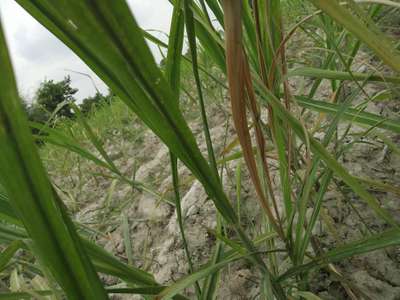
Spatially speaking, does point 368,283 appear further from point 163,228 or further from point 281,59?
point 163,228

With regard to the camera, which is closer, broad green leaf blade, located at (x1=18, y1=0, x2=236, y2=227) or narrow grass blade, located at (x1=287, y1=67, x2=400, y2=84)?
broad green leaf blade, located at (x1=18, y1=0, x2=236, y2=227)

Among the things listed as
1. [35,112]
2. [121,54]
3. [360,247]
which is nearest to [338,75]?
[360,247]

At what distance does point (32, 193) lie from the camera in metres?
0.24

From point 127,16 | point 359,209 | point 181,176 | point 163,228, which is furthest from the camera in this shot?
point 181,176

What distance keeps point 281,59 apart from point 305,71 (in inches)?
1.7

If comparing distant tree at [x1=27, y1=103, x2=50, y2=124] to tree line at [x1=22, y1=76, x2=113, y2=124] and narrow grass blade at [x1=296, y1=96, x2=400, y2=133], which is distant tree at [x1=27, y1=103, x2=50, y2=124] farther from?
narrow grass blade at [x1=296, y1=96, x2=400, y2=133]

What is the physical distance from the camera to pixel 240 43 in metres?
0.28

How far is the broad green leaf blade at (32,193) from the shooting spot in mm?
214

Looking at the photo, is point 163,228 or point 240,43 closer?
point 240,43

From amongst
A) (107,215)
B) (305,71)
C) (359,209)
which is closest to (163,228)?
(107,215)

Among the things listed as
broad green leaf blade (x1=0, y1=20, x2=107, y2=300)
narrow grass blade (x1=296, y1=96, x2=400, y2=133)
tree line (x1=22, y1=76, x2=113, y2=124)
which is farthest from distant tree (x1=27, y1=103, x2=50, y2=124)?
broad green leaf blade (x1=0, y1=20, x2=107, y2=300)

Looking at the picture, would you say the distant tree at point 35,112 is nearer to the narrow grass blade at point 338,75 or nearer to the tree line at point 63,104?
the tree line at point 63,104

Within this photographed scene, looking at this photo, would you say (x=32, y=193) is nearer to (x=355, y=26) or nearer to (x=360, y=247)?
(x=355, y=26)

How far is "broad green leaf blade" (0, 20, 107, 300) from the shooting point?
0.21m
